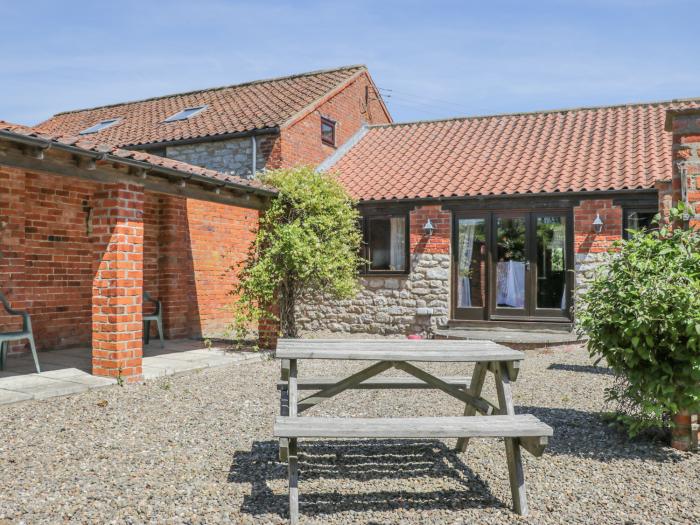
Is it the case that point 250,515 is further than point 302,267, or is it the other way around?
point 302,267

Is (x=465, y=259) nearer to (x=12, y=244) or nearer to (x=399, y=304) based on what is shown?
(x=399, y=304)

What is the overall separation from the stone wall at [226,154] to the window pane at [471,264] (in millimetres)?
4541

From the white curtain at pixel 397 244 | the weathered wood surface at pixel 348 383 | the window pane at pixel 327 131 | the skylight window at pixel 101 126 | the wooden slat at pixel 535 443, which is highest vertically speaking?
the skylight window at pixel 101 126

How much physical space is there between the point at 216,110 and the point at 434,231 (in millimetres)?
6890

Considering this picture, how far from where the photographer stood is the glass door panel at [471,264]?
11.7 meters

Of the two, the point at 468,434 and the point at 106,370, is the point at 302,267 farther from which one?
the point at 468,434

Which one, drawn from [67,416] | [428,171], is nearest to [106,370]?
[67,416]

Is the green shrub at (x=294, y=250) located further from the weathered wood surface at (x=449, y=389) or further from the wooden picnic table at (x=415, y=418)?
the weathered wood surface at (x=449, y=389)

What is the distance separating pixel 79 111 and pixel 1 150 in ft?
48.0

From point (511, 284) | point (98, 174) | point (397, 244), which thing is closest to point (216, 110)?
point (397, 244)

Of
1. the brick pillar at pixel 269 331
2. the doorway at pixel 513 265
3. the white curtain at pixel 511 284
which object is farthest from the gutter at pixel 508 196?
the brick pillar at pixel 269 331

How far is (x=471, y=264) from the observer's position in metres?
11.8

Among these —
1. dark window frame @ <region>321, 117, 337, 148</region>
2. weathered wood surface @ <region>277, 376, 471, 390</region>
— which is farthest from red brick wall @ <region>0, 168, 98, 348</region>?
dark window frame @ <region>321, 117, 337, 148</region>

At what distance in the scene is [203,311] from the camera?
1152cm
